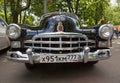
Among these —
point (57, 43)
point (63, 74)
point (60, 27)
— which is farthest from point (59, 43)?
point (63, 74)

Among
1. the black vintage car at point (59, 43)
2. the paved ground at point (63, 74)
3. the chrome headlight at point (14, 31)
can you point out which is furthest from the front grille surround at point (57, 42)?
the paved ground at point (63, 74)

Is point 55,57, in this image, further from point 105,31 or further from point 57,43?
point 105,31

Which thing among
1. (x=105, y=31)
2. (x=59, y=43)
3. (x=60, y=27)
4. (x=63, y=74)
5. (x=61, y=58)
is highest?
(x=60, y=27)

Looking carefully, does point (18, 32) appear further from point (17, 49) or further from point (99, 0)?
point (99, 0)

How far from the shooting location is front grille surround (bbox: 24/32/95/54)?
580 cm

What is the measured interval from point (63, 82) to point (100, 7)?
27042mm

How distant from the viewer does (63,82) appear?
565cm

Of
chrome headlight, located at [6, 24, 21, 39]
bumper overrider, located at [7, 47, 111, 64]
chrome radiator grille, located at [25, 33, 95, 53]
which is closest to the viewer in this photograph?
bumper overrider, located at [7, 47, 111, 64]

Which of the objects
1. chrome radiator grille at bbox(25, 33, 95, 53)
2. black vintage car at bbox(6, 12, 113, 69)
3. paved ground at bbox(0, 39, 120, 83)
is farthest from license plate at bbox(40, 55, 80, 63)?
paved ground at bbox(0, 39, 120, 83)

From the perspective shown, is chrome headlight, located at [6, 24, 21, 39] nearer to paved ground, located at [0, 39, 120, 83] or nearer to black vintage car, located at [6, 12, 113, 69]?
black vintage car, located at [6, 12, 113, 69]

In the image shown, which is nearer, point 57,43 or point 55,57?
point 55,57

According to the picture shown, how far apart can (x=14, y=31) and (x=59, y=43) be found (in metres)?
1.14

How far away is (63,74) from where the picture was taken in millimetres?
6418

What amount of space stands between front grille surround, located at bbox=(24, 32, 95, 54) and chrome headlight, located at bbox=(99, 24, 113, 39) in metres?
0.46
